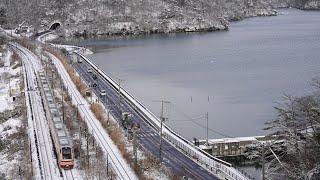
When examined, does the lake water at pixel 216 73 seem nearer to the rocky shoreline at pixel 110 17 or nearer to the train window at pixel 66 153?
the rocky shoreline at pixel 110 17

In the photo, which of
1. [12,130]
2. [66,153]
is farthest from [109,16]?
[66,153]

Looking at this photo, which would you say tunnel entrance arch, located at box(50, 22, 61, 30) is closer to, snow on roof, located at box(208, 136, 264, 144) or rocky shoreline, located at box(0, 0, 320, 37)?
rocky shoreline, located at box(0, 0, 320, 37)

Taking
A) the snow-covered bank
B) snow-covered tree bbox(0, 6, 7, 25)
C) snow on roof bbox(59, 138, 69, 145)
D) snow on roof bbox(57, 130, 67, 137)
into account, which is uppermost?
snow-covered tree bbox(0, 6, 7, 25)

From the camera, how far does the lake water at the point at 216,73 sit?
54.2m

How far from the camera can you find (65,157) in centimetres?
3444

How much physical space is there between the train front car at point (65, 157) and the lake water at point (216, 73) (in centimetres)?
1695

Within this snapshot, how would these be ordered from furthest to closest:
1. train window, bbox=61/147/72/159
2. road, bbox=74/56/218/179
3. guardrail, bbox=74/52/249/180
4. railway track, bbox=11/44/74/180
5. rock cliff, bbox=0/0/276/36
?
rock cliff, bbox=0/0/276/36 < road, bbox=74/56/218/179 < guardrail, bbox=74/52/249/180 < train window, bbox=61/147/72/159 < railway track, bbox=11/44/74/180

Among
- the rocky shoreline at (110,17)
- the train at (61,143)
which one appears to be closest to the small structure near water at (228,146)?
the train at (61,143)

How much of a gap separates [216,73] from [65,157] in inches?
1945

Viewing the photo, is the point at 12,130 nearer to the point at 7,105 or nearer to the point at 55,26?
the point at 7,105

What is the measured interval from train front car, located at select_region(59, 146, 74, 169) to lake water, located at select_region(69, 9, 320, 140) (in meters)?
17.0

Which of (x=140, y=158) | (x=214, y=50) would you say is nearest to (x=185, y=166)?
(x=140, y=158)

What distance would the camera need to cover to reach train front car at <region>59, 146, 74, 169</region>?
112 ft

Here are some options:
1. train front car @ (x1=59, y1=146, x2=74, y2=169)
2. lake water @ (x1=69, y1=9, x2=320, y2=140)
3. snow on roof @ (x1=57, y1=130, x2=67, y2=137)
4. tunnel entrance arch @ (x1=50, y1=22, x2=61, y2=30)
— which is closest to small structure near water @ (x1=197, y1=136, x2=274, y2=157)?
lake water @ (x1=69, y1=9, x2=320, y2=140)
